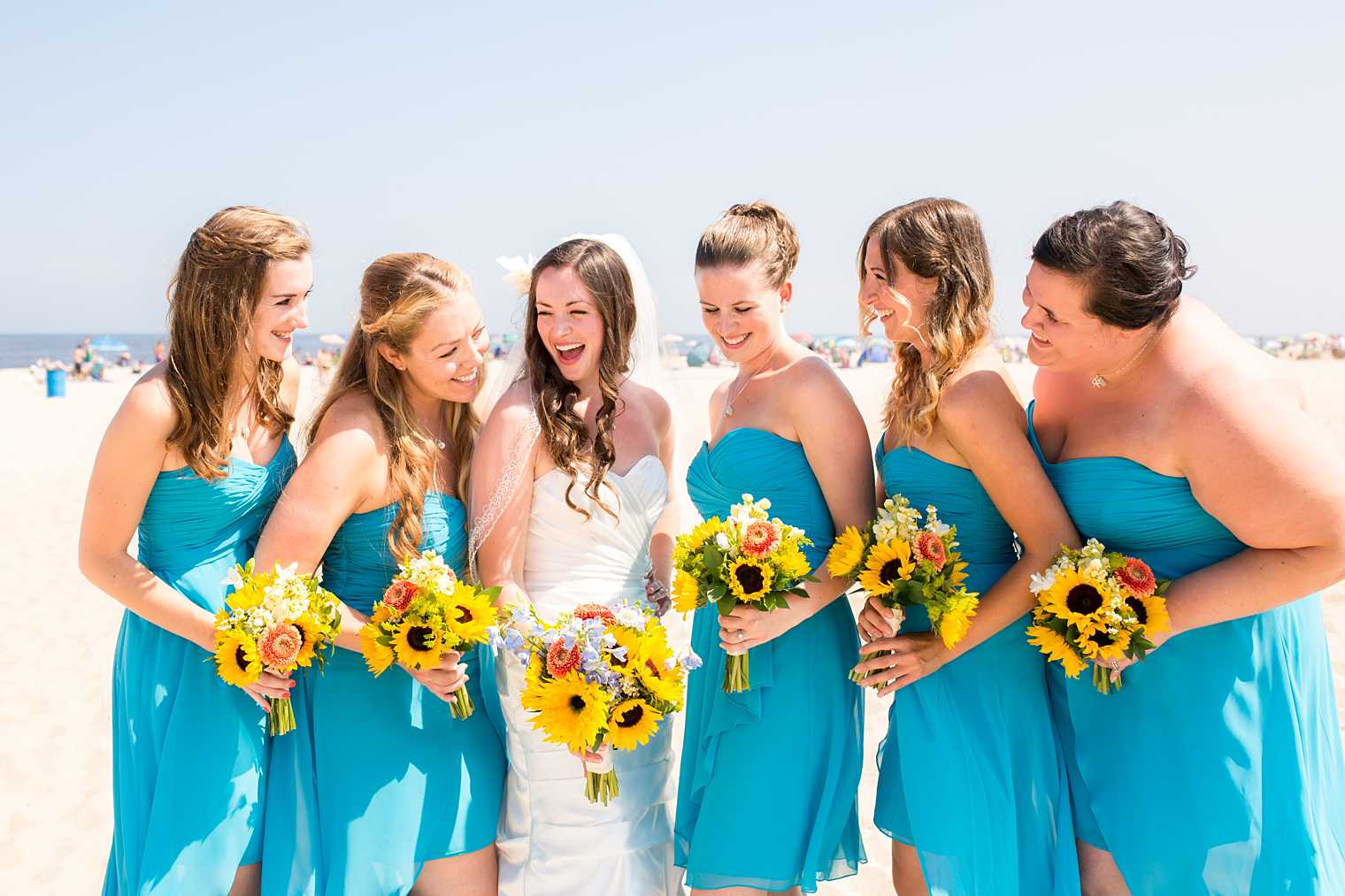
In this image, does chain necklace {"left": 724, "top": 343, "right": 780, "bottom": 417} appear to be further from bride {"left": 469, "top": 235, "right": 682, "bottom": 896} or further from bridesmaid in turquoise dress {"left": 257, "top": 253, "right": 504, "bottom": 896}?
bridesmaid in turquoise dress {"left": 257, "top": 253, "right": 504, "bottom": 896}

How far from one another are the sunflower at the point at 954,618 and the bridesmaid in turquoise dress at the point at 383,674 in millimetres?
1810

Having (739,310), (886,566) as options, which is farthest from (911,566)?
(739,310)

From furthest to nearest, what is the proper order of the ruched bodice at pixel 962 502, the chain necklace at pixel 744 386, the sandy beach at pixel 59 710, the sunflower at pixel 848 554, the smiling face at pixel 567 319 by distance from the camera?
1. the sandy beach at pixel 59 710
2. the chain necklace at pixel 744 386
3. the smiling face at pixel 567 319
4. the ruched bodice at pixel 962 502
5. the sunflower at pixel 848 554

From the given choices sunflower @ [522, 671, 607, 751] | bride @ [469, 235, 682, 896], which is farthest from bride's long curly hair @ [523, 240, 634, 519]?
sunflower @ [522, 671, 607, 751]

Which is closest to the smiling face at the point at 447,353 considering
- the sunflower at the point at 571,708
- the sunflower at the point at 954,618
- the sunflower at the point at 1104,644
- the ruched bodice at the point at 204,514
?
the ruched bodice at the point at 204,514

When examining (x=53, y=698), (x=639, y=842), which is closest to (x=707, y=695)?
(x=639, y=842)

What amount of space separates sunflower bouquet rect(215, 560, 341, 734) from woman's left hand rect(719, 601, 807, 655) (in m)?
1.46

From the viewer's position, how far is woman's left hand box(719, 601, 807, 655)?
3.87 meters

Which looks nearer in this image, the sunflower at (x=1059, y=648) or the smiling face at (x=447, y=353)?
the sunflower at (x=1059, y=648)

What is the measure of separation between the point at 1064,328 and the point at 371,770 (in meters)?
3.13

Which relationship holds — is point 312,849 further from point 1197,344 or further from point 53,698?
point 53,698

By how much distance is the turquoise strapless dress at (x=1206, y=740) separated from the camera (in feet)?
12.2

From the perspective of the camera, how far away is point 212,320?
4059 millimetres

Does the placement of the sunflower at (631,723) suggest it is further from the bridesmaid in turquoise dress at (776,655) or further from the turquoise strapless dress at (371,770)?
the turquoise strapless dress at (371,770)
